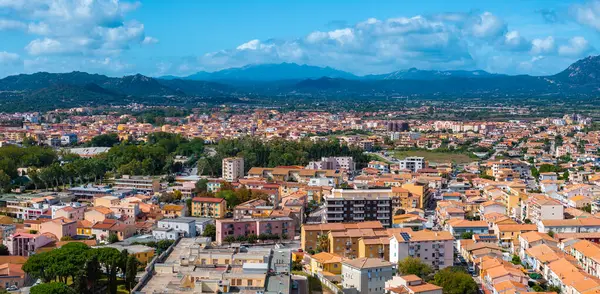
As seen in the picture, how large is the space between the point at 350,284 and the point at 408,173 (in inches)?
571

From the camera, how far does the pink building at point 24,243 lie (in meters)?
14.6

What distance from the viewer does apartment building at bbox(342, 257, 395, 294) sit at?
11711 millimetres

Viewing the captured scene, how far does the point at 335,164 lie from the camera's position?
2820 cm

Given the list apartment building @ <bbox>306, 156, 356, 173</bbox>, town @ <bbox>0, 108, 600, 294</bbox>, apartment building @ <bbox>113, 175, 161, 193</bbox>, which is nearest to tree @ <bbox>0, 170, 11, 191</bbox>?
town @ <bbox>0, 108, 600, 294</bbox>

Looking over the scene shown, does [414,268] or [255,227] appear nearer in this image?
[414,268]

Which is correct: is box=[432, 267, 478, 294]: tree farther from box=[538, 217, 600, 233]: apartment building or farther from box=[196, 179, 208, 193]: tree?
box=[196, 179, 208, 193]: tree

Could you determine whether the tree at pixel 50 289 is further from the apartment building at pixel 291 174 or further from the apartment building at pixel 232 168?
the apartment building at pixel 232 168

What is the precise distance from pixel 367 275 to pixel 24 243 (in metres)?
7.81

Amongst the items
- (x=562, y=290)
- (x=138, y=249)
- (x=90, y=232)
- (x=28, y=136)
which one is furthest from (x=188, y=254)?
(x=28, y=136)

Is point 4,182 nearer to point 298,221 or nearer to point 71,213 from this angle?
point 71,213

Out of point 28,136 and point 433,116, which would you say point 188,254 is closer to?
point 28,136

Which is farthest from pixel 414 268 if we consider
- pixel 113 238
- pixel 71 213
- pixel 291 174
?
pixel 291 174

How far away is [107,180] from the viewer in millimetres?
25359

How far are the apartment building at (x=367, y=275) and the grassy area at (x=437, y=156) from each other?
2115cm
